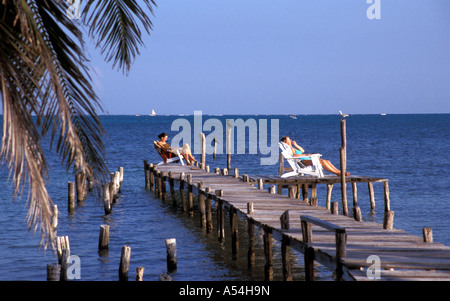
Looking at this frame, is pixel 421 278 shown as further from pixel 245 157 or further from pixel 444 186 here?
pixel 245 157

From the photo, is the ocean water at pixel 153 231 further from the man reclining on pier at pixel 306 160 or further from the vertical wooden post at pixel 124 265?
the man reclining on pier at pixel 306 160

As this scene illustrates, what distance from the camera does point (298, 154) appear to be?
60.1ft

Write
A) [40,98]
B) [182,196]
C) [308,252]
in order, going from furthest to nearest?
[182,196] → [308,252] → [40,98]

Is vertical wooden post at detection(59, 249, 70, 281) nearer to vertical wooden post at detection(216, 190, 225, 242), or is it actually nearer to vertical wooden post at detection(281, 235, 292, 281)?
vertical wooden post at detection(281, 235, 292, 281)

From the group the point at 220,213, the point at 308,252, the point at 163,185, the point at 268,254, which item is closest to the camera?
the point at 308,252

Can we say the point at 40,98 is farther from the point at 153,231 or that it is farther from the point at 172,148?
the point at 172,148

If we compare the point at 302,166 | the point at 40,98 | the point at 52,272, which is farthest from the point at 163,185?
the point at 40,98

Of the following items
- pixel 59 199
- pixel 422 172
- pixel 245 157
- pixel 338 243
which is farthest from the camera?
pixel 245 157

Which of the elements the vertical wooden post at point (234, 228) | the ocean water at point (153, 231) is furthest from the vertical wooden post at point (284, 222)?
the vertical wooden post at point (234, 228)

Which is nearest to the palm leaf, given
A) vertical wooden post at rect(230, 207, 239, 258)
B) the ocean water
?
the ocean water

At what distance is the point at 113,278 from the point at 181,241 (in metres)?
3.66

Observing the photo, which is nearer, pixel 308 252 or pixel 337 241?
pixel 337 241

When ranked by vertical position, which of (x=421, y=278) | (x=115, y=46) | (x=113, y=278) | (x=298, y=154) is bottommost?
(x=113, y=278)
